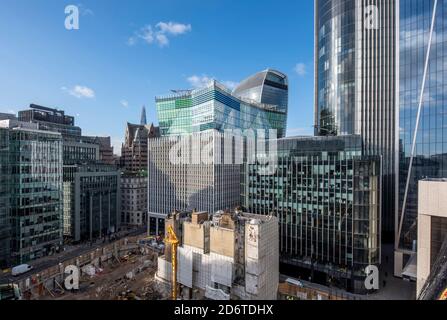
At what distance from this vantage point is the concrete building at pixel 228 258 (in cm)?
2147

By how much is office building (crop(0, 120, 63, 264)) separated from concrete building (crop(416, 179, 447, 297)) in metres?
45.4

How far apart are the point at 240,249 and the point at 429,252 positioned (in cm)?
1335

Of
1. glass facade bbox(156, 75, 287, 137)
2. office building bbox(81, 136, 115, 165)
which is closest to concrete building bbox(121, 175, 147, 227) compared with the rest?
glass facade bbox(156, 75, 287, 137)

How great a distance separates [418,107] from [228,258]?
104ft

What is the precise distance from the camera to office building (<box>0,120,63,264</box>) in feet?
115

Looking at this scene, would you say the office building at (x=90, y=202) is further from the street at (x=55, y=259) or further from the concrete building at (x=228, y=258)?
the concrete building at (x=228, y=258)

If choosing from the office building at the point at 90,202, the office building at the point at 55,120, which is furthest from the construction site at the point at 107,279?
the office building at the point at 55,120

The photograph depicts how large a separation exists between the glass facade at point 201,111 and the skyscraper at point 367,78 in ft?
77.4

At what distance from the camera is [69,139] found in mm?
57562

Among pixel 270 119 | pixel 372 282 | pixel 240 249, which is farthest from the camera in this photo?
pixel 270 119

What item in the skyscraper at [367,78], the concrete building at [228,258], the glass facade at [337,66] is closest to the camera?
the concrete building at [228,258]

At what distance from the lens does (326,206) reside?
31.2 meters

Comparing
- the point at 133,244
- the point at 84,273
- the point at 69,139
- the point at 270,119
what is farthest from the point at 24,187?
the point at 270,119

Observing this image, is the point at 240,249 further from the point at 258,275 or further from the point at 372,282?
the point at 372,282
